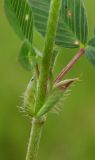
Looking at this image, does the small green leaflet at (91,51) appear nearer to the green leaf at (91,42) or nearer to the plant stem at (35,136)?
the green leaf at (91,42)

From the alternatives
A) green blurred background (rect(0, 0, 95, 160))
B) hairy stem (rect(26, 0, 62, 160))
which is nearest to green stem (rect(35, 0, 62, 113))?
hairy stem (rect(26, 0, 62, 160))

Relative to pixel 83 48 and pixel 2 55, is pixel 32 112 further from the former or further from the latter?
pixel 2 55

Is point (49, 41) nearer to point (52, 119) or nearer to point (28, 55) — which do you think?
point (28, 55)

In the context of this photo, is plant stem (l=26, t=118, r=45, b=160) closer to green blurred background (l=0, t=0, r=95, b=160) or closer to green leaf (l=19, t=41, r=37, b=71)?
green leaf (l=19, t=41, r=37, b=71)

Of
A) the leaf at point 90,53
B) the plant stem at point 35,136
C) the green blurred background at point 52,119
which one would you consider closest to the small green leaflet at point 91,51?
the leaf at point 90,53

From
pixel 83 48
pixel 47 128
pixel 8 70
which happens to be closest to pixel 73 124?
pixel 47 128

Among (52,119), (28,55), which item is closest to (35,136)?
(28,55)

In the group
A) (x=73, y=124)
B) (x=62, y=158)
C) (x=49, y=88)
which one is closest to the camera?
(x=49, y=88)
